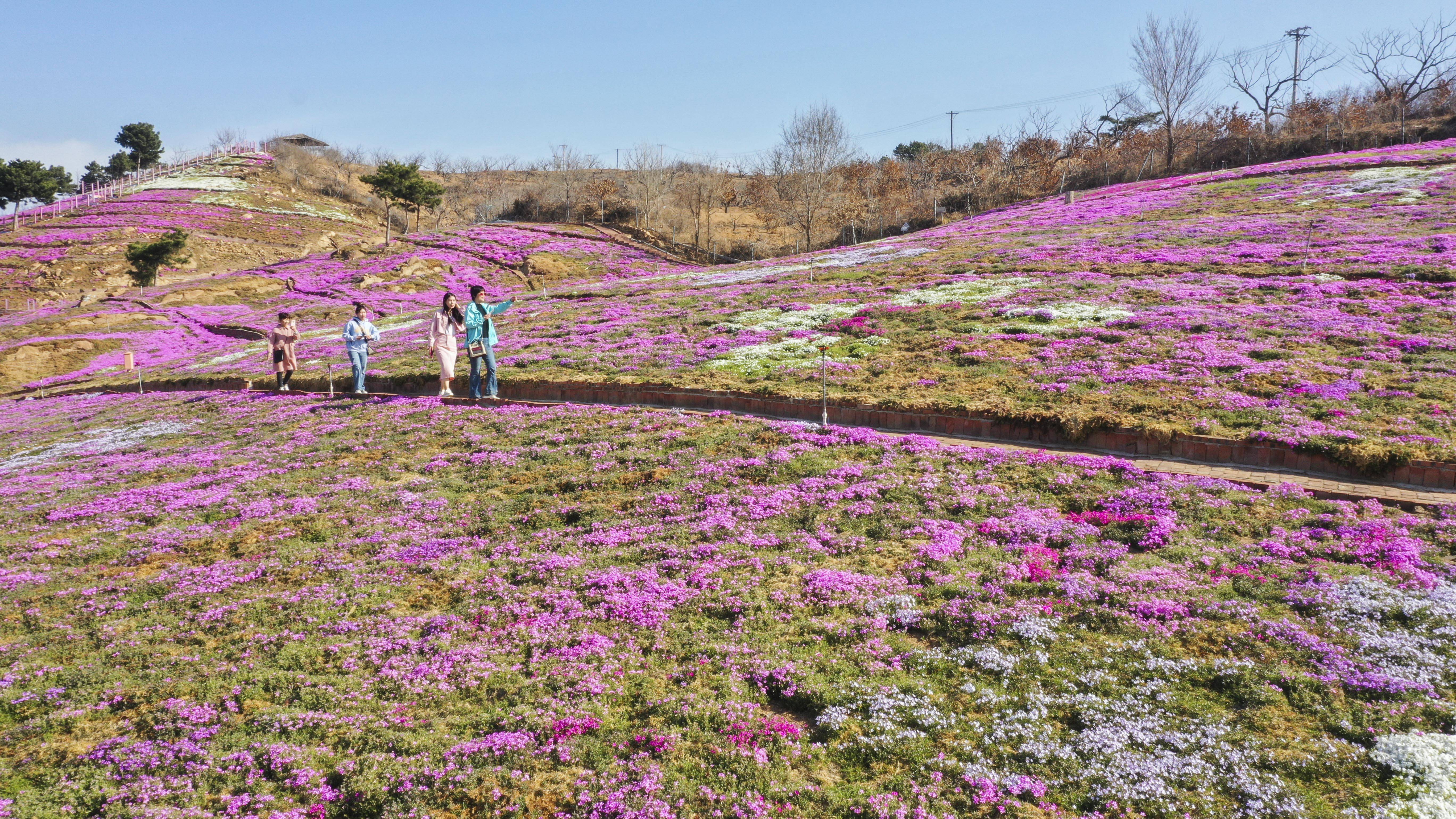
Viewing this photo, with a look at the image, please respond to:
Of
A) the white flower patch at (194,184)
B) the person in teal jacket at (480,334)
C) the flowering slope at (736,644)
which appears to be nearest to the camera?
the flowering slope at (736,644)

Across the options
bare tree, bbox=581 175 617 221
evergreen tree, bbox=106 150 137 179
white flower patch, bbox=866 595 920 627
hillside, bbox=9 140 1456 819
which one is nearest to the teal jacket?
hillside, bbox=9 140 1456 819

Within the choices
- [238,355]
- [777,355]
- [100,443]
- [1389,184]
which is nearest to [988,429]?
[777,355]

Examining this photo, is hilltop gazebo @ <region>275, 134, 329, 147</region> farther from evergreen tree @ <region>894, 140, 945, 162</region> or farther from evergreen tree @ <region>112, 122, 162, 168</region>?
evergreen tree @ <region>894, 140, 945, 162</region>

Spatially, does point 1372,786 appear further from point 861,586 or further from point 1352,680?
point 861,586

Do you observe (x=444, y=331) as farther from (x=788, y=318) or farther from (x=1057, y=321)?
(x=1057, y=321)

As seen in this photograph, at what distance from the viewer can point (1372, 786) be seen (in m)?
5.26

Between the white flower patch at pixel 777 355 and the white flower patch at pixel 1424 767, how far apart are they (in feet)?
43.6

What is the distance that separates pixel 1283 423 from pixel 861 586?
8186 mm

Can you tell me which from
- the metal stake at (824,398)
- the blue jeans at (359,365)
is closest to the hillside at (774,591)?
the metal stake at (824,398)

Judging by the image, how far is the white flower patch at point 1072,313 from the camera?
1967 cm

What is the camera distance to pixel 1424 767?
A: 5328mm

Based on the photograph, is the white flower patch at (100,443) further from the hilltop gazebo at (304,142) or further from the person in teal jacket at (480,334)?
the hilltop gazebo at (304,142)

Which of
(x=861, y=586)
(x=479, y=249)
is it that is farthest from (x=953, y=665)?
(x=479, y=249)

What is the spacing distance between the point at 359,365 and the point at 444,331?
3618mm
